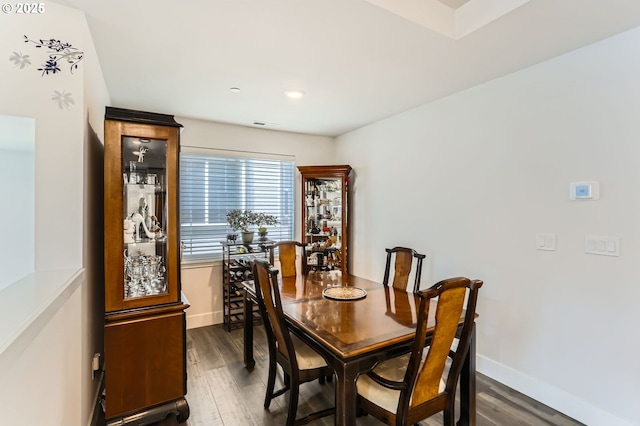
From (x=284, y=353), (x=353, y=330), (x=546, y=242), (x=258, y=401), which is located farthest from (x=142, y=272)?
(x=546, y=242)

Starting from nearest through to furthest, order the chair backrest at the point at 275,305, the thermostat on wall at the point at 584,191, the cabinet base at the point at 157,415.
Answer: the chair backrest at the point at 275,305, the cabinet base at the point at 157,415, the thermostat on wall at the point at 584,191

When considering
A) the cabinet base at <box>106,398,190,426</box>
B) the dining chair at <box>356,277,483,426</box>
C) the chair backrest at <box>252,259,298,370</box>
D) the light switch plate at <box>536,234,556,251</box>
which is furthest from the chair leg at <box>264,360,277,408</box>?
the light switch plate at <box>536,234,556,251</box>

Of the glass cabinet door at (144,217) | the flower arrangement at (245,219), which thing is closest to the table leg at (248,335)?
the glass cabinet door at (144,217)

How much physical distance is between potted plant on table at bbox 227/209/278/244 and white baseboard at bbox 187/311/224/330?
3.24 feet

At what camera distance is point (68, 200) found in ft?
5.60

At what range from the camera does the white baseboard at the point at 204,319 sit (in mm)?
3794

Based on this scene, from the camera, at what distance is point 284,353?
2.09m

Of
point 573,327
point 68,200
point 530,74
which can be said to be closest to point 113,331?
point 68,200

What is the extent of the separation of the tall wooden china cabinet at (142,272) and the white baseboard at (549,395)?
2.43 meters

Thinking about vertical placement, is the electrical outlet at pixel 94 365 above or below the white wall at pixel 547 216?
below

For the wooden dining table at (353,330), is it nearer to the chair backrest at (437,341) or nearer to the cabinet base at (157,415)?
the chair backrest at (437,341)

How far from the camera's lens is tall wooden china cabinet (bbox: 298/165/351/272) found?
429 cm

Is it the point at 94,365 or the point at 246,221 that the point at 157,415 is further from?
the point at 246,221

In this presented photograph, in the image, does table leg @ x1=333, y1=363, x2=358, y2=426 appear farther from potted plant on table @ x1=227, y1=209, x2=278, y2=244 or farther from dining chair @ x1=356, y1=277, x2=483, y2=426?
potted plant on table @ x1=227, y1=209, x2=278, y2=244
